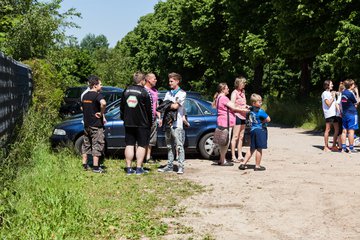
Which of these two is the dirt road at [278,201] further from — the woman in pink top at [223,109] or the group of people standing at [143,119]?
the group of people standing at [143,119]

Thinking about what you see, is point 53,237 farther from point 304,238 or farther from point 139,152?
point 139,152

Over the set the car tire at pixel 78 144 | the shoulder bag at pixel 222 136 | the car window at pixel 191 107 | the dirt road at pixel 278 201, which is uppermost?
the car window at pixel 191 107

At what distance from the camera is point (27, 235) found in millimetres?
5684

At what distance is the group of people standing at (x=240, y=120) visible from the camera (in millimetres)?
10922

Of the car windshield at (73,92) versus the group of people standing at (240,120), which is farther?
the car windshield at (73,92)

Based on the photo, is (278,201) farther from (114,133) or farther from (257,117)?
(114,133)

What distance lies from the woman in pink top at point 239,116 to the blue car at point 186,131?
52 centimetres

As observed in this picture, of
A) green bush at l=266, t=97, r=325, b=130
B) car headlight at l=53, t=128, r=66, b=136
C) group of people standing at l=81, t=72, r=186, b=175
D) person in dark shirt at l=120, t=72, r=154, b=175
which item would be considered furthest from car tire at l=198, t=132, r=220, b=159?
green bush at l=266, t=97, r=325, b=130

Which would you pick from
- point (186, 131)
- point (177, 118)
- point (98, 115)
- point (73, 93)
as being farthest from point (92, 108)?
point (73, 93)

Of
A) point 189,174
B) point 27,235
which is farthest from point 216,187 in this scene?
point 27,235

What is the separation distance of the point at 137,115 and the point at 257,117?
2.48 meters

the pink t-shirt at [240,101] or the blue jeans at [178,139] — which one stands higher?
the pink t-shirt at [240,101]

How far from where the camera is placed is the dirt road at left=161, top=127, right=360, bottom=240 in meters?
6.48

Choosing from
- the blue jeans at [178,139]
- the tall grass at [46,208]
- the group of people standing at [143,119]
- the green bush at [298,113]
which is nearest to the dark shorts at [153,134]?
the group of people standing at [143,119]
